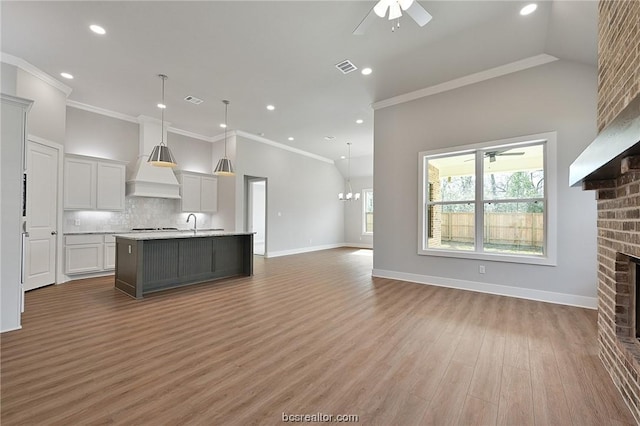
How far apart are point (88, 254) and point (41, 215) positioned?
1.08 m

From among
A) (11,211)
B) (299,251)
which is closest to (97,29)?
(11,211)

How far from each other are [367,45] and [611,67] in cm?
250

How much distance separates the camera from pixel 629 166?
58.7 inches

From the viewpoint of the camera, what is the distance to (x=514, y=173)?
167 inches

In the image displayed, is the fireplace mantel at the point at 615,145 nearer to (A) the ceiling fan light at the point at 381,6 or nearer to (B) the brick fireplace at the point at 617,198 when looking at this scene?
(B) the brick fireplace at the point at 617,198

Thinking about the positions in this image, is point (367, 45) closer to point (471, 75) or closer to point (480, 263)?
point (471, 75)

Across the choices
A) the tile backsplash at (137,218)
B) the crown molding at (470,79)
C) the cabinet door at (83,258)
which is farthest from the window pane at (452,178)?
the cabinet door at (83,258)

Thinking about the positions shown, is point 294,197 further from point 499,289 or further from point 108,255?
point 499,289

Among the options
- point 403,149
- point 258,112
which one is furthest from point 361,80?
point 258,112

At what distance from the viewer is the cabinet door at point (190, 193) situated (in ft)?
22.6

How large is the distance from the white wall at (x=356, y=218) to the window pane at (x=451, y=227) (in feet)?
19.1

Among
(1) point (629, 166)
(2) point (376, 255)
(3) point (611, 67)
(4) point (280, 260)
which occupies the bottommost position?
(4) point (280, 260)

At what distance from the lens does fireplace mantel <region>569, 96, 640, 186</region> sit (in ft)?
3.69

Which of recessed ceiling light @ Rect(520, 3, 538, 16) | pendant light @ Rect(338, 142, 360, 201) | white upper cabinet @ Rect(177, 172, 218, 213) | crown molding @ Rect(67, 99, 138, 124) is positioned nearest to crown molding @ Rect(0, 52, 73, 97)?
crown molding @ Rect(67, 99, 138, 124)
